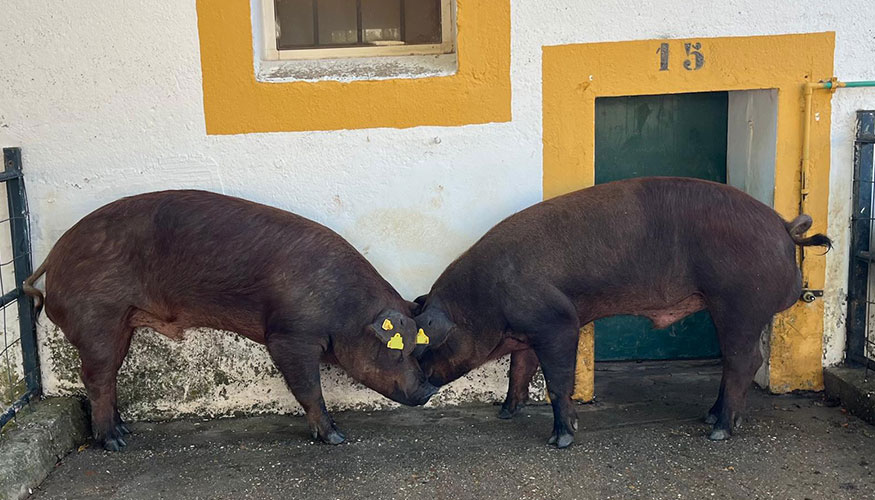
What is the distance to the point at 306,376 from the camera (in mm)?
4777

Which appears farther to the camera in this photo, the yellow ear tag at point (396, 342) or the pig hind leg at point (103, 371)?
the pig hind leg at point (103, 371)

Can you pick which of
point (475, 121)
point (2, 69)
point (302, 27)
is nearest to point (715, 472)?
point (475, 121)

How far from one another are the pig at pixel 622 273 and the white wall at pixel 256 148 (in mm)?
466

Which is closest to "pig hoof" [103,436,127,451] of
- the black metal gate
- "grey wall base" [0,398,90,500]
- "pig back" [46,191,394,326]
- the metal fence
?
"grey wall base" [0,398,90,500]

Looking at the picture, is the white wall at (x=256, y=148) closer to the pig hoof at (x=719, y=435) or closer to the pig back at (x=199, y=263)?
the pig back at (x=199, y=263)

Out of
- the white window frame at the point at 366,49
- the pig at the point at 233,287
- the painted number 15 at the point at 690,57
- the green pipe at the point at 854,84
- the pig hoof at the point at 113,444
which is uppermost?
the white window frame at the point at 366,49

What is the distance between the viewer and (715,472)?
4.38m

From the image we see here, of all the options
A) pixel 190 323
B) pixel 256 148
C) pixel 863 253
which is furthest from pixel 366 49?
pixel 863 253

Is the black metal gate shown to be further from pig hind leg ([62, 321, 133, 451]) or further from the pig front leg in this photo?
pig hind leg ([62, 321, 133, 451])

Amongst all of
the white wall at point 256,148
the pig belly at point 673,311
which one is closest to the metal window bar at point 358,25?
the white wall at point 256,148

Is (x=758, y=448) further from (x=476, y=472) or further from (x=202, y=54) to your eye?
(x=202, y=54)

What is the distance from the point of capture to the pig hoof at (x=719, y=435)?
4.77m

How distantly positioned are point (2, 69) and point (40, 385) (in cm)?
175

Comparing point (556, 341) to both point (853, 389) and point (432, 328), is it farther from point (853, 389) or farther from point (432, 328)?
point (853, 389)
